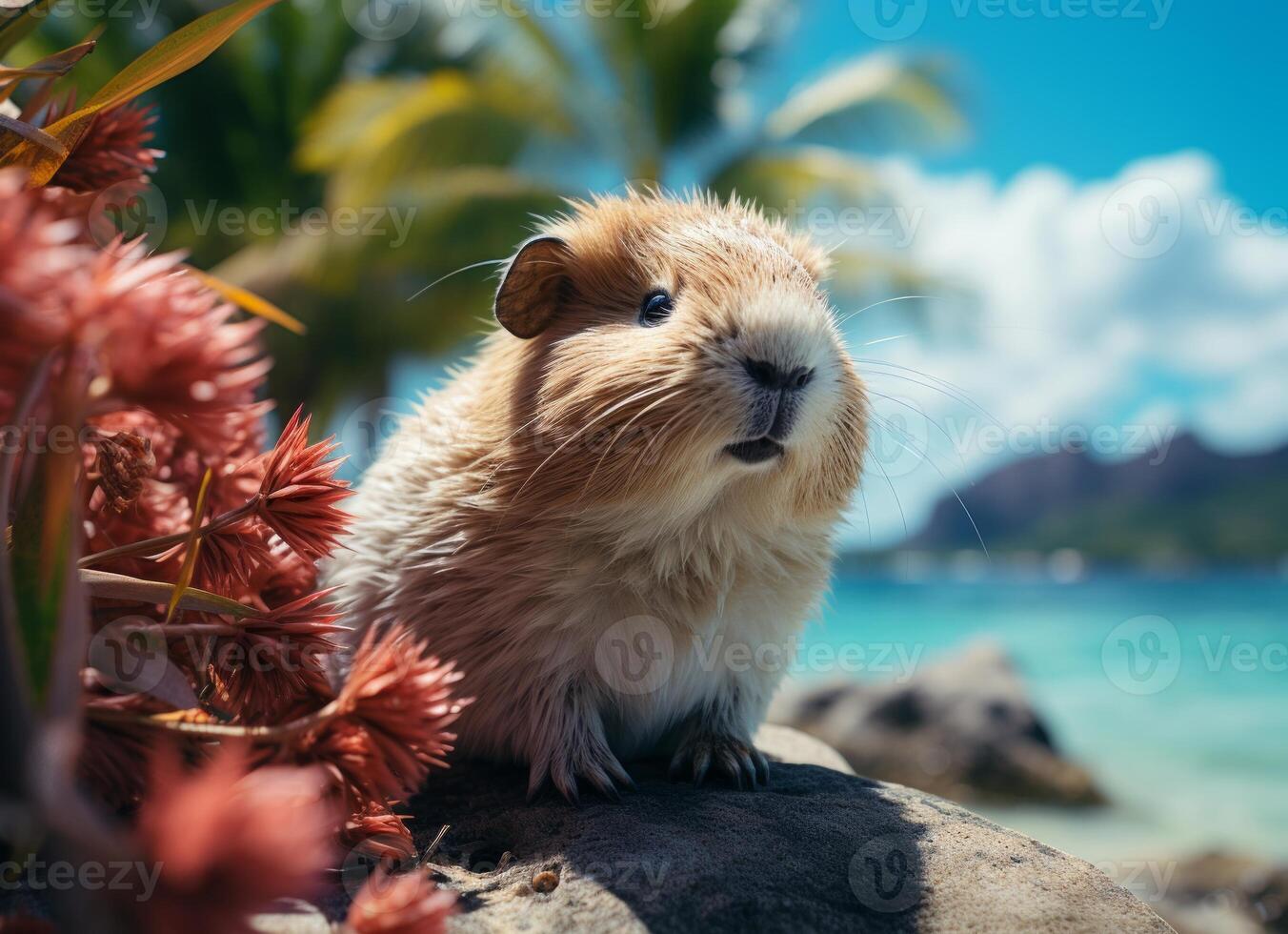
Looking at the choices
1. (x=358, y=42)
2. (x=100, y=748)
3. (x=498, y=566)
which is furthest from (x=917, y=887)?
(x=358, y=42)

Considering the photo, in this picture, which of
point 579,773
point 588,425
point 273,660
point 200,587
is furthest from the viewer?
point 579,773

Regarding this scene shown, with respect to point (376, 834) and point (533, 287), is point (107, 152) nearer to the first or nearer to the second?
point (533, 287)

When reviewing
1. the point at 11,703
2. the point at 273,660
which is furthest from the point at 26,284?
the point at 273,660

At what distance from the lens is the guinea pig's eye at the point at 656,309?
276cm

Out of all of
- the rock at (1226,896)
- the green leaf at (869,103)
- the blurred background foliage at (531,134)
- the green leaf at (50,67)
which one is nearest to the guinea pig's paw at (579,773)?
the green leaf at (50,67)

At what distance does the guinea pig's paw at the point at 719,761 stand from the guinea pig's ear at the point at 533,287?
1356 mm

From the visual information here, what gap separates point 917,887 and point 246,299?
2130 millimetres

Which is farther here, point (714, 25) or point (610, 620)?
point (714, 25)

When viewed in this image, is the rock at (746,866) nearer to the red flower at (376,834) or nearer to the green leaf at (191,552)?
the red flower at (376,834)

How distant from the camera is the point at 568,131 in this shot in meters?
14.4

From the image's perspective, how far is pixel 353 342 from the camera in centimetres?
1859

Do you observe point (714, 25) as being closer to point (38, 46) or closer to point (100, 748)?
point (38, 46)

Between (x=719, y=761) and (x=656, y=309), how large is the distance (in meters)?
1.36

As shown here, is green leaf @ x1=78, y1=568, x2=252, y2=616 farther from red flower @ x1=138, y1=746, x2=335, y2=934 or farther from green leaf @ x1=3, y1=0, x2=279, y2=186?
green leaf @ x1=3, y1=0, x2=279, y2=186
